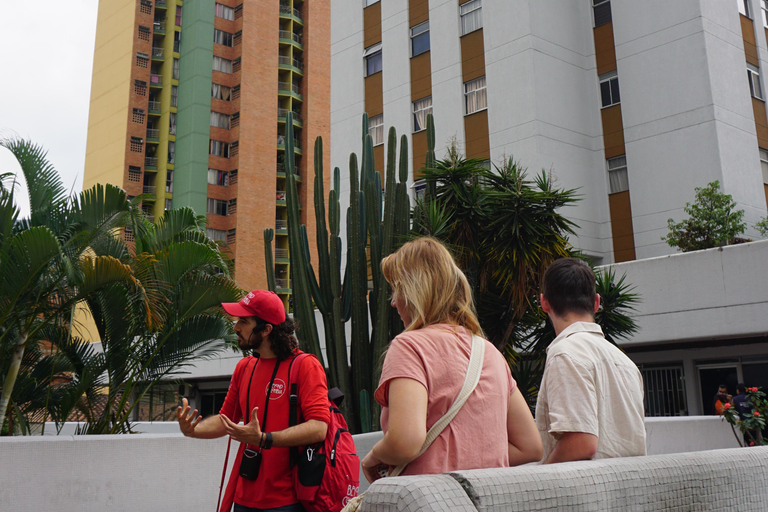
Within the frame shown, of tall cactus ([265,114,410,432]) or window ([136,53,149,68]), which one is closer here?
tall cactus ([265,114,410,432])

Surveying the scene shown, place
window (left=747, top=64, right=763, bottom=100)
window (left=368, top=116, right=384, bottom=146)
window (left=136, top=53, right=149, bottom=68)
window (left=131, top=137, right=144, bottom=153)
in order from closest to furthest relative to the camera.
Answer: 1. window (left=747, top=64, right=763, bottom=100)
2. window (left=368, top=116, right=384, bottom=146)
3. window (left=131, top=137, right=144, bottom=153)
4. window (left=136, top=53, right=149, bottom=68)

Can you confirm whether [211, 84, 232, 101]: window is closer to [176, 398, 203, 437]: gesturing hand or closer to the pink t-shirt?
[176, 398, 203, 437]: gesturing hand

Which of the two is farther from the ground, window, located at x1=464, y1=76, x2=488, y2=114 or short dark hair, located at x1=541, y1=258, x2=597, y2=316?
window, located at x1=464, y1=76, x2=488, y2=114

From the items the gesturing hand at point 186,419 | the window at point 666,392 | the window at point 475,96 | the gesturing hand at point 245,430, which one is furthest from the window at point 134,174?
the gesturing hand at point 245,430

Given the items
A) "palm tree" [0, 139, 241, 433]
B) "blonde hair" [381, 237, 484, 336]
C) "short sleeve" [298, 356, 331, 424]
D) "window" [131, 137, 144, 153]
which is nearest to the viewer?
"blonde hair" [381, 237, 484, 336]

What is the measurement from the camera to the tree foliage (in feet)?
55.8

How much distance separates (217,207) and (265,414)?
51.0 metres

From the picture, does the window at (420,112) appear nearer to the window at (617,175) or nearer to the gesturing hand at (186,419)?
the window at (617,175)

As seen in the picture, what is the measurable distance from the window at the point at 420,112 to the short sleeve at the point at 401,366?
2310 centimetres

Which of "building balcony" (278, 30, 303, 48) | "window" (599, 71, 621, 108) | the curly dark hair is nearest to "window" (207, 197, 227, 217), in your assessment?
"building balcony" (278, 30, 303, 48)

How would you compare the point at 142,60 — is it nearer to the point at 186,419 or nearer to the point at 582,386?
the point at 186,419

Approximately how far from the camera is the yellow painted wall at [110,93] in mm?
53094

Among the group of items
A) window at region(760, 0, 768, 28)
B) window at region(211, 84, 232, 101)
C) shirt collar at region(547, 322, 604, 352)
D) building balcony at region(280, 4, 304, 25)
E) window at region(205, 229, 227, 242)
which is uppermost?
building balcony at region(280, 4, 304, 25)

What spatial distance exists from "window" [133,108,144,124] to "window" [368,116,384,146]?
32.2m
